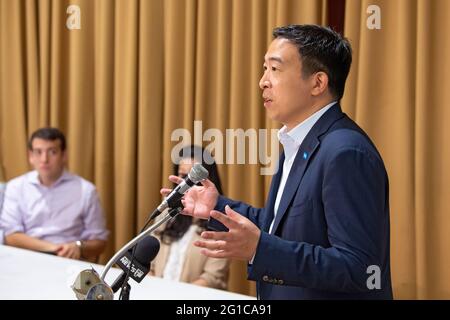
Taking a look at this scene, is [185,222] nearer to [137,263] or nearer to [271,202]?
[271,202]

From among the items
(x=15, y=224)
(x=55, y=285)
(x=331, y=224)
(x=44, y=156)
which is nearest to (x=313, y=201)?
(x=331, y=224)

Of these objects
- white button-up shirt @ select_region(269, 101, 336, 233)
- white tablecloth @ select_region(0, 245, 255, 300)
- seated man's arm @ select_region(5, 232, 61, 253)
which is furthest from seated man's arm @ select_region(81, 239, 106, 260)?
white button-up shirt @ select_region(269, 101, 336, 233)

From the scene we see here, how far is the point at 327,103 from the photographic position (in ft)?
5.23

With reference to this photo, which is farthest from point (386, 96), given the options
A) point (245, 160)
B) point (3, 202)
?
point (3, 202)

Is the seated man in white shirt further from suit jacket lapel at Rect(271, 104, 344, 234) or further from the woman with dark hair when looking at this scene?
suit jacket lapel at Rect(271, 104, 344, 234)

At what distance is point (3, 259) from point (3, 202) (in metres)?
1.13

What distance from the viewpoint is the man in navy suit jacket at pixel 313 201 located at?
1331 mm

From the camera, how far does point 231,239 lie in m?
1.28

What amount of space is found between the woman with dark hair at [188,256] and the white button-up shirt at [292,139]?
128 centimetres

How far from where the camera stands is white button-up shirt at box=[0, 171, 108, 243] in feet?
11.8

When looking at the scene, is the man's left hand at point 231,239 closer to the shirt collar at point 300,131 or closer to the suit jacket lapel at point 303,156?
the suit jacket lapel at point 303,156

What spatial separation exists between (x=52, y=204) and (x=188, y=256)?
1081 millimetres
